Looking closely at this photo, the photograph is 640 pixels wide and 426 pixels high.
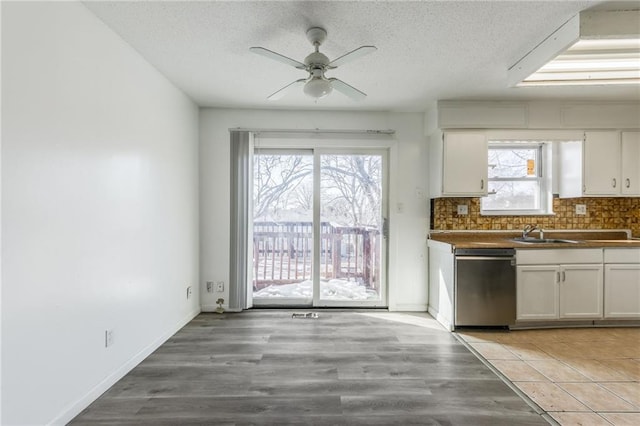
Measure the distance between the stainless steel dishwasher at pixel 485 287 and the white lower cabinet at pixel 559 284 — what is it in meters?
0.10

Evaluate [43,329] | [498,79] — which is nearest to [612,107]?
[498,79]

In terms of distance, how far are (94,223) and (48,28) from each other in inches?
43.2

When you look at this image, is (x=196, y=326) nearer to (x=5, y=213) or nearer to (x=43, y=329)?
(x=43, y=329)

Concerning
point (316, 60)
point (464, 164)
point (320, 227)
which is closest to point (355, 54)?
point (316, 60)

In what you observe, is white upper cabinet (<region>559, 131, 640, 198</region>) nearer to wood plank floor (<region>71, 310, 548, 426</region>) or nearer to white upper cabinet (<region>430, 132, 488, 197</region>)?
white upper cabinet (<region>430, 132, 488, 197</region>)

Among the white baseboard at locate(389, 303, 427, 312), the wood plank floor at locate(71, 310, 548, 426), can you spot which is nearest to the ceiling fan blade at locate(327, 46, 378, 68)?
the wood plank floor at locate(71, 310, 548, 426)

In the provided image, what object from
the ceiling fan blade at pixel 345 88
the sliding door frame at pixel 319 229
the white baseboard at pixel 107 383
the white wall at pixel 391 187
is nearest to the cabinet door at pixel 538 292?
the white wall at pixel 391 187

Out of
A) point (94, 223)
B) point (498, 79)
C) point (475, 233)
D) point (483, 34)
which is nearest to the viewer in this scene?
point (94, 223)

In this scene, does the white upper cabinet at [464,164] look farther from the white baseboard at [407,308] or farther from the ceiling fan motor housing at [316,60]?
the ceiling fan motor housing at [316,60]

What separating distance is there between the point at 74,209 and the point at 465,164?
351cm

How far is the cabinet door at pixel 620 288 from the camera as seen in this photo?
3.18 metres

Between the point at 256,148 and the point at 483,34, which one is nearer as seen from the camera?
the point at 483,34

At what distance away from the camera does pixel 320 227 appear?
3869 mm

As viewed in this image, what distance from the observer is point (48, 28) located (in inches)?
63.7
